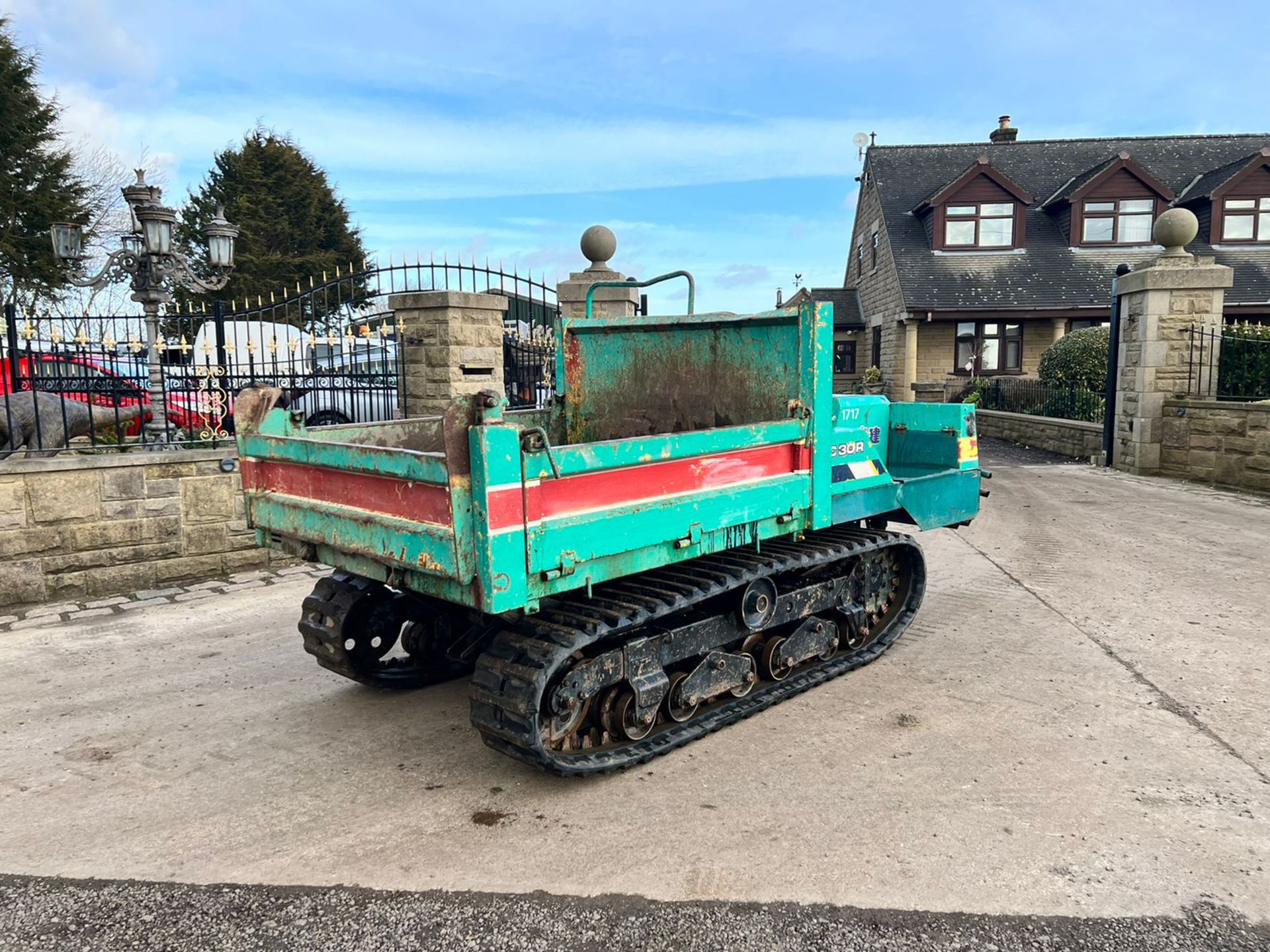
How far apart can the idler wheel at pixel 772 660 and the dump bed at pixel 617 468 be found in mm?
629

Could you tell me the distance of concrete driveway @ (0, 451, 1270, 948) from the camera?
2.95m

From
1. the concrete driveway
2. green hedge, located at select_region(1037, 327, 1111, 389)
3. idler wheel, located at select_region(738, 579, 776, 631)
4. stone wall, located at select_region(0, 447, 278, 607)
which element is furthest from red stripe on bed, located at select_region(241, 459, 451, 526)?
green hedge, located at select_region(1037, 327, 1111, 389)

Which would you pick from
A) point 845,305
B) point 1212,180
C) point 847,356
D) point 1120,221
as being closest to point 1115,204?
point 1120,221

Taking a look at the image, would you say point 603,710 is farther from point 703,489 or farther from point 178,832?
point 178,832

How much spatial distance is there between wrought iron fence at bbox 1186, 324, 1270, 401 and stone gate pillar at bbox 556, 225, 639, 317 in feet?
26.0

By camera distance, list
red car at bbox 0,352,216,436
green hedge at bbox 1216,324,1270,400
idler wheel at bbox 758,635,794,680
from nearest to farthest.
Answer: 1. idler wheel at bbox 758,635,794,680
2. red car at bbox 0,352,216,436
3. green hedge at bbox 1216,324,1270,400

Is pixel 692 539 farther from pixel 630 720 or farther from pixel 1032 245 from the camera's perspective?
pixel 1032 245

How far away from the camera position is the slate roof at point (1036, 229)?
924 inches

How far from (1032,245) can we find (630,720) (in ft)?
84.0

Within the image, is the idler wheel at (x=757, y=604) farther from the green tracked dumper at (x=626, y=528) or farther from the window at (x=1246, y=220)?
the window at (x=1246, y=220)

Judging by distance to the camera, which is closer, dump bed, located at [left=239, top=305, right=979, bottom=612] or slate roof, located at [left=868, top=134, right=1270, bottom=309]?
dump bed, located at [left=239, top=305, right=979, bottom=612]

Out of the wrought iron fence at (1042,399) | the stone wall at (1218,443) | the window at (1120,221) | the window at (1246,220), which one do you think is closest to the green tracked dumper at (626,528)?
the stone wall at (1218,443)

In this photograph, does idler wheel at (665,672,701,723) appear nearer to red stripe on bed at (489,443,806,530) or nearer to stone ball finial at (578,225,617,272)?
red stripe on bed at (489,443,806,530)

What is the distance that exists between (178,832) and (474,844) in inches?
46.4
